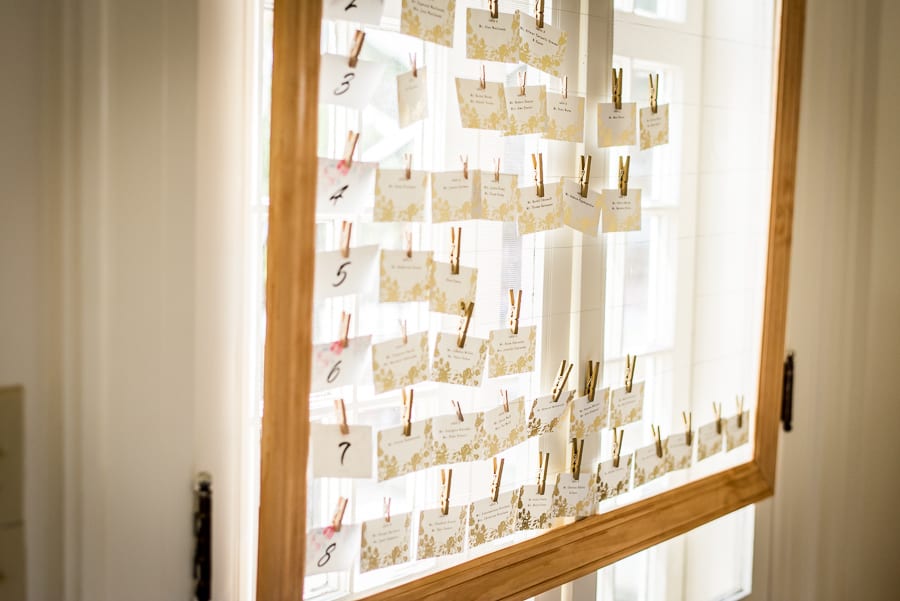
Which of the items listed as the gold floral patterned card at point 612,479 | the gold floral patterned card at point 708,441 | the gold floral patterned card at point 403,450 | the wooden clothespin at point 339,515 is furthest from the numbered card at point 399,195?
the gold floral patterned card at point 708,441

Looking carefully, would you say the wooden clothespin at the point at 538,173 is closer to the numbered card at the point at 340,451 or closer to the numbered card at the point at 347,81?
the numbered card at the point at 347,81

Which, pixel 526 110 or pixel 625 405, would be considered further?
pixel 625 405

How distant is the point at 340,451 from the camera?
1267 mm

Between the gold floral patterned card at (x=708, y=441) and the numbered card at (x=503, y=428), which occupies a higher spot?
the numbered card at (x=503, y=428)

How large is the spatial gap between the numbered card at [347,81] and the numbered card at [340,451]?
483mm

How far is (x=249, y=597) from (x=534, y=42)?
3.42 feet

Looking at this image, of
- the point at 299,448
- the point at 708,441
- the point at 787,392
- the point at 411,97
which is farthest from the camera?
the point at 787,392

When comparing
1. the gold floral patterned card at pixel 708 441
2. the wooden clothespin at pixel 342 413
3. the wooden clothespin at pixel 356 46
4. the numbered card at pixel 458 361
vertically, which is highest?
the wooden clothespin at pixel 356 46

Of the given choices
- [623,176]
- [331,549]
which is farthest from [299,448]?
[623,176]

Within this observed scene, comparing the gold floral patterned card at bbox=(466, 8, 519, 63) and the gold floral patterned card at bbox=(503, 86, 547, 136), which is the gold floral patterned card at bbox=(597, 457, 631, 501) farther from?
the gold floral patterned card at bbox=(466, 8, 519, 63)

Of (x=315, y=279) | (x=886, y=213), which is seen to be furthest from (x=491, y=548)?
(x=886, y=213)

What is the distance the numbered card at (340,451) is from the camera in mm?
1244

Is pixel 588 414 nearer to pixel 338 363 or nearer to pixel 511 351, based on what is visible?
pixel 511 351

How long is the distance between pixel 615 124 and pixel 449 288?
1.78ft
